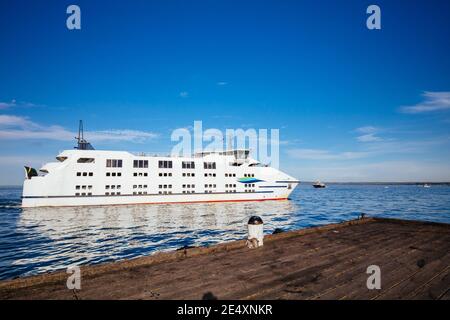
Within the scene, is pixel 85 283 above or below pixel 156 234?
above

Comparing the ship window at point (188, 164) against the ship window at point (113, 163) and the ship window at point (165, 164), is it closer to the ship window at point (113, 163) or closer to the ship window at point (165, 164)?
the ship window at point (165, 164)

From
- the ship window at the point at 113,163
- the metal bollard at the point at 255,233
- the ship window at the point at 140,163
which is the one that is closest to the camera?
the metal bollard at the point at 255,233

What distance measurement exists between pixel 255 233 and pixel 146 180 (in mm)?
39610

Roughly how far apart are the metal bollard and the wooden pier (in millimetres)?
246

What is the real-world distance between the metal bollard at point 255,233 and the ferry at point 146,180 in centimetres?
3928

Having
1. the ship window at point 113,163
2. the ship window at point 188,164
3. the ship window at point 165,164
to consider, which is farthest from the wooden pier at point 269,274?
the ship window at point 113,163

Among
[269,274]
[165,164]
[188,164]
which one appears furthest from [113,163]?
[269,274]

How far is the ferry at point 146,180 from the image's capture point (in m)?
39.6

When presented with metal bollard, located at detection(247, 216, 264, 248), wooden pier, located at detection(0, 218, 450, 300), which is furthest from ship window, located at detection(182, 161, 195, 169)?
metal bollard, located at detection(247, 216, 264, 248)

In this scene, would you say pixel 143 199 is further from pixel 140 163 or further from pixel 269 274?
pixel 269 274
